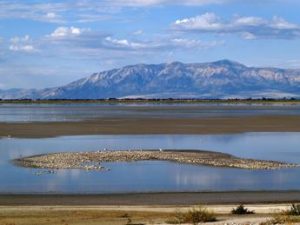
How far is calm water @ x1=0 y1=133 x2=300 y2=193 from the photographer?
27125 millimetres

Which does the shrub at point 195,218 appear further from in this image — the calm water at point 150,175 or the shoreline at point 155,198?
the calm water at point 150,175

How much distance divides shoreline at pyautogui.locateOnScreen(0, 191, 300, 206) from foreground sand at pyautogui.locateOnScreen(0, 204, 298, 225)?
130 cm

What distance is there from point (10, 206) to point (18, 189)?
3.91 meters

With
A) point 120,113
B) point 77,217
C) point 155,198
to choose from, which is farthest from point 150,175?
point 120,113

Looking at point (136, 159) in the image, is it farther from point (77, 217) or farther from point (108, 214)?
point (77, 217)

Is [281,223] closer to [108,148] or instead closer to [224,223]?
[224,223]

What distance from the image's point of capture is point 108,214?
66.0ft

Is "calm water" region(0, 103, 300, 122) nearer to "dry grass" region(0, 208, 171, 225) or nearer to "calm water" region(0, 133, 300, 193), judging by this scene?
"calm water" region(0, 133, 300, 193)

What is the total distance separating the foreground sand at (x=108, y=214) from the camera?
1802 centimetres

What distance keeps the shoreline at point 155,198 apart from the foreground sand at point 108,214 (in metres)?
1.30

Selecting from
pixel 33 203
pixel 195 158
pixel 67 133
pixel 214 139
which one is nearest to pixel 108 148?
pixel 195 158

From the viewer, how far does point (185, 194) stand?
25594 millimetres

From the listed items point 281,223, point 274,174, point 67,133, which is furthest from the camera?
point 67,133

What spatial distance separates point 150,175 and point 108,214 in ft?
35.1
